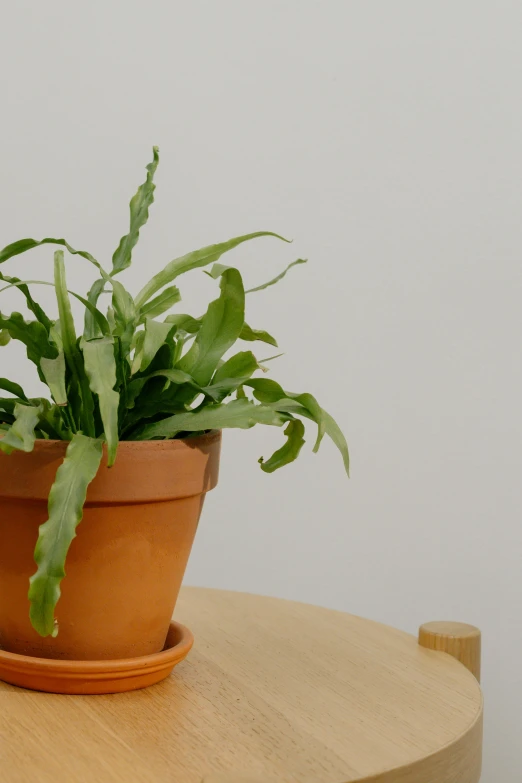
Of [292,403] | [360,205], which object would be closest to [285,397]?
[292,403]

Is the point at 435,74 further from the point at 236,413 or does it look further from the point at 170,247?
the point at 236,413

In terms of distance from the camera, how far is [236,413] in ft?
2.72

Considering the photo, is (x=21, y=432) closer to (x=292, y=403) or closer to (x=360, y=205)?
(x=292, y=403)

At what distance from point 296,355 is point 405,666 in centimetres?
86

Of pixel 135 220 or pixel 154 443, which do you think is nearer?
pixel 154 443

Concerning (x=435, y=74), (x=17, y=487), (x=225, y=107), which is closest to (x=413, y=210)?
(x=435, y=74)

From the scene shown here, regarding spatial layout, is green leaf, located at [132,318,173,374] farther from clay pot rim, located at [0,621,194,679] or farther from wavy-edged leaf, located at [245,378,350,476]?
clay pot rim, located at [0,621,194,679]

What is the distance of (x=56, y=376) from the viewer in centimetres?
82

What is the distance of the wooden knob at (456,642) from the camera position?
3.42ft

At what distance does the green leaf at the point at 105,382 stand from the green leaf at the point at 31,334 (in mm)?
82

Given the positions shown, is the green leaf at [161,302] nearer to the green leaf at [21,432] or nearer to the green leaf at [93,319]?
the green leaf at [93,319]

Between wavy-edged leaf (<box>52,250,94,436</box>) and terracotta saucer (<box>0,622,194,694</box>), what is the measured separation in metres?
0.21

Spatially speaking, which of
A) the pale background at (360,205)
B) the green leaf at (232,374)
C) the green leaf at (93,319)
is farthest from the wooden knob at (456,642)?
the pale background at (360,205)

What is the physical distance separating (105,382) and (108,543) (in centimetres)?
16
